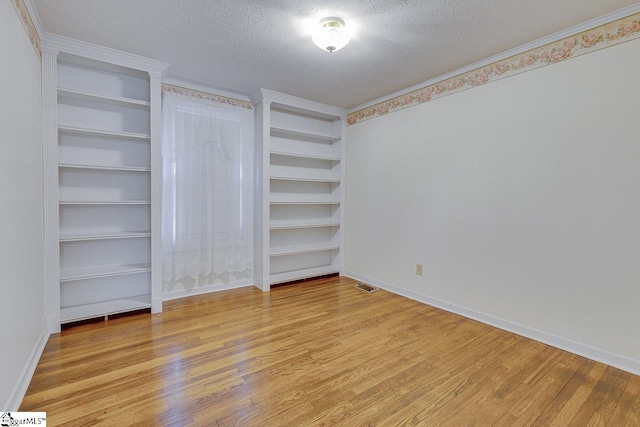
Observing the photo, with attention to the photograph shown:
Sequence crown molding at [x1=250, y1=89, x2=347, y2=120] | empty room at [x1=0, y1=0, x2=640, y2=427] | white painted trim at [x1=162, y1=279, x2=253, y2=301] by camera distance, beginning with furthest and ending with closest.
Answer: crown molding at [x1=250, y1=89, x2=347, y2=120]
white painted trim at [x1=162, y1=279, x2=253, y2=301]
empty room at [x1=0, y1=0, x2=640, y2=427]

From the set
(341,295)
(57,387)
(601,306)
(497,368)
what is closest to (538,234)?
(601,306)

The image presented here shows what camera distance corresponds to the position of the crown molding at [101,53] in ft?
7.57

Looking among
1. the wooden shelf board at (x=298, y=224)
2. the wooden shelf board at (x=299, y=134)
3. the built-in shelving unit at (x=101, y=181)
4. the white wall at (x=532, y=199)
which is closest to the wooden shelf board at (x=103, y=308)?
the built-in shelving unit at (x=101, y=181)

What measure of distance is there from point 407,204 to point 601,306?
1809 mm

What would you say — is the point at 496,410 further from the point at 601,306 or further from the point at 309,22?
the point at 309,22

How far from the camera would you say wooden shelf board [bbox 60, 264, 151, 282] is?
2.49 meters

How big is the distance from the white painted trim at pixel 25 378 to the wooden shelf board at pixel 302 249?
2097 millimetres

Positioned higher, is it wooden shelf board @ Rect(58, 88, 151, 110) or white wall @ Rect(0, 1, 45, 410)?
wooden shelf board @ Rect(58, 88, 151, 110)

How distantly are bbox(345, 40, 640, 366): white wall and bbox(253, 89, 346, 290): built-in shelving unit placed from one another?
3.11ft

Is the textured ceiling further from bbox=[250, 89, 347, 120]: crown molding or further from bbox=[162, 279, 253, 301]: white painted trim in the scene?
bbox=[162, 279, 253, 301]: white painted trim

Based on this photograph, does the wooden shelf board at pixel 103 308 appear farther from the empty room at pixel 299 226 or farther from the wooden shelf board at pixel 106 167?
the wooden shelf board at pixel 106 167

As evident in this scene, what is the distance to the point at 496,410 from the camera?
1.59 metres

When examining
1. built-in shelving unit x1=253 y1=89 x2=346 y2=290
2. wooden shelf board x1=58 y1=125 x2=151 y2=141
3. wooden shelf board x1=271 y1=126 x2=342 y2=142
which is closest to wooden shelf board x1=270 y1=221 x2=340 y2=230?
built-in shelving unit x1=253 y1=89 x2=346 y2=290

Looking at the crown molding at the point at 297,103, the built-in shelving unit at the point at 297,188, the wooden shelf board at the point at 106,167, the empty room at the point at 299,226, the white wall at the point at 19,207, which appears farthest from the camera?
the built-in shelving unit at the point at 297,188
